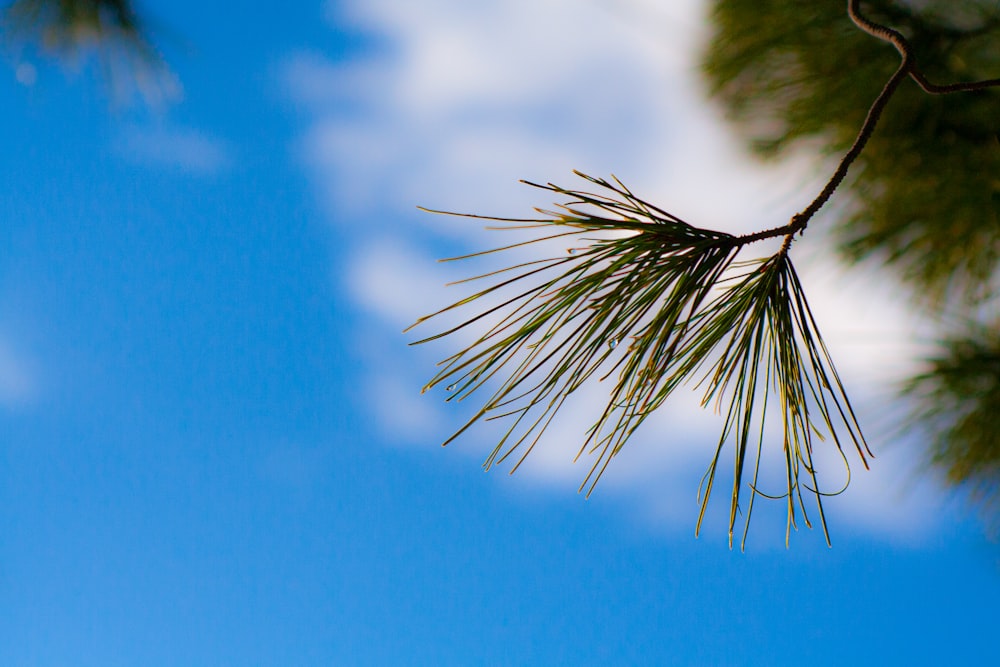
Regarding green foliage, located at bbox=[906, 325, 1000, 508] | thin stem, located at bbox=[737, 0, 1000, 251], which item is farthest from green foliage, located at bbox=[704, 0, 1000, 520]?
thin stem, located at bbox=[737, 0, 1000, 251]

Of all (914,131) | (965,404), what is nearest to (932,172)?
(914,131)

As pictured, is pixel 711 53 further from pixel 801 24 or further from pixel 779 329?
pixel 779 329

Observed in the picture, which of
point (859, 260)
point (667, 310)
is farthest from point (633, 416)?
point (859, 260)

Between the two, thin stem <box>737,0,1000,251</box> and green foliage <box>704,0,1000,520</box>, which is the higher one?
green foliage <box>704,0,1000,520</box>

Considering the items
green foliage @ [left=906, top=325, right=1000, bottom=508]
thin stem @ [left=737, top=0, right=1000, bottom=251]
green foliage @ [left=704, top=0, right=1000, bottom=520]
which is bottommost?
thin stem @ [left=737, top=0, right=1000, bottom=251]

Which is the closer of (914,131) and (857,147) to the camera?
(857,147)

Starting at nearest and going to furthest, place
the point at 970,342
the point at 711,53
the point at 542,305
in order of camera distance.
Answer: the point at 542,305 → the point at 970,342 → the point at 711,53

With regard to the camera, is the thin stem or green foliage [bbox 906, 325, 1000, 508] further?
green foliage [bbox 906, 325, 1000, 508]

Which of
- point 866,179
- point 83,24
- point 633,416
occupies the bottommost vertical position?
point 633,416

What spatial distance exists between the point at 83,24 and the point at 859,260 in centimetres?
94

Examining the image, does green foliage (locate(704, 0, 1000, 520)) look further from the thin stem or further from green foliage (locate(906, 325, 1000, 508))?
the thin stem

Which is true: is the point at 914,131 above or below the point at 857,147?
above

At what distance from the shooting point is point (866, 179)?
Answer: 1064 mm

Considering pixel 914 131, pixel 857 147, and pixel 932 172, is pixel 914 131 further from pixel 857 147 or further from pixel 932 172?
pixel 857 147
